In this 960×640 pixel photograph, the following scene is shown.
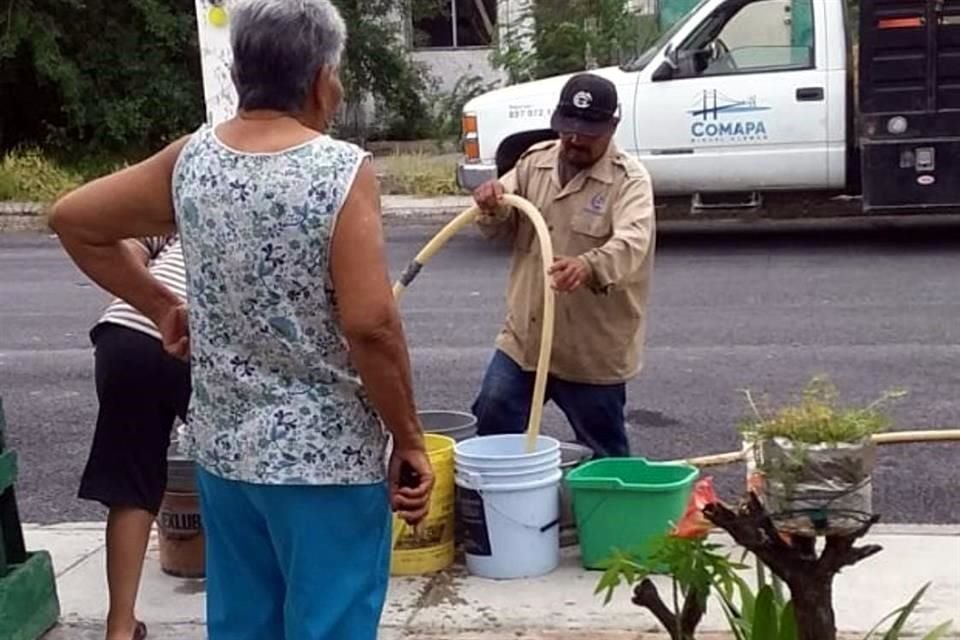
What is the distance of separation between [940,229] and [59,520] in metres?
9.64

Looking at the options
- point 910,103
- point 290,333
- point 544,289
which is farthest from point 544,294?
point 910,103

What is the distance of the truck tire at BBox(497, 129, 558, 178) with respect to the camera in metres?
13.2

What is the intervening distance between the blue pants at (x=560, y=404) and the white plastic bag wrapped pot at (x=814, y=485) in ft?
6.94

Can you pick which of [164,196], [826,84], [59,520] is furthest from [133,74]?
[164,196]

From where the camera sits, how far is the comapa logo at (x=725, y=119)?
41.9 feet

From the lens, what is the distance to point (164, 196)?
3389 millimetres

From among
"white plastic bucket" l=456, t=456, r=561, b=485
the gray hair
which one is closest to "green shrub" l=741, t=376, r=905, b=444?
the gray hair

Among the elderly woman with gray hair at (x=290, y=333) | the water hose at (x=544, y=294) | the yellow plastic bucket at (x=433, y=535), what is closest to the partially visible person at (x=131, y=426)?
the water hose at (x=544, y=294)

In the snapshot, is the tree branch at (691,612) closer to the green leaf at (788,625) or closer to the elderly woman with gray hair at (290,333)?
the green leaf at (788,625)

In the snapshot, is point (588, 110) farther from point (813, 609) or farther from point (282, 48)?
point (813, 609)

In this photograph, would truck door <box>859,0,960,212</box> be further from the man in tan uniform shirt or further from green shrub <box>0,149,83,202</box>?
green shrub <box>0,149,83,202</box>

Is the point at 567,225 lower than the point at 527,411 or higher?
higher

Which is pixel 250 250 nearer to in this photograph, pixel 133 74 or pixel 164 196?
pixel 164 196

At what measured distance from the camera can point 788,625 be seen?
3.42 metres
